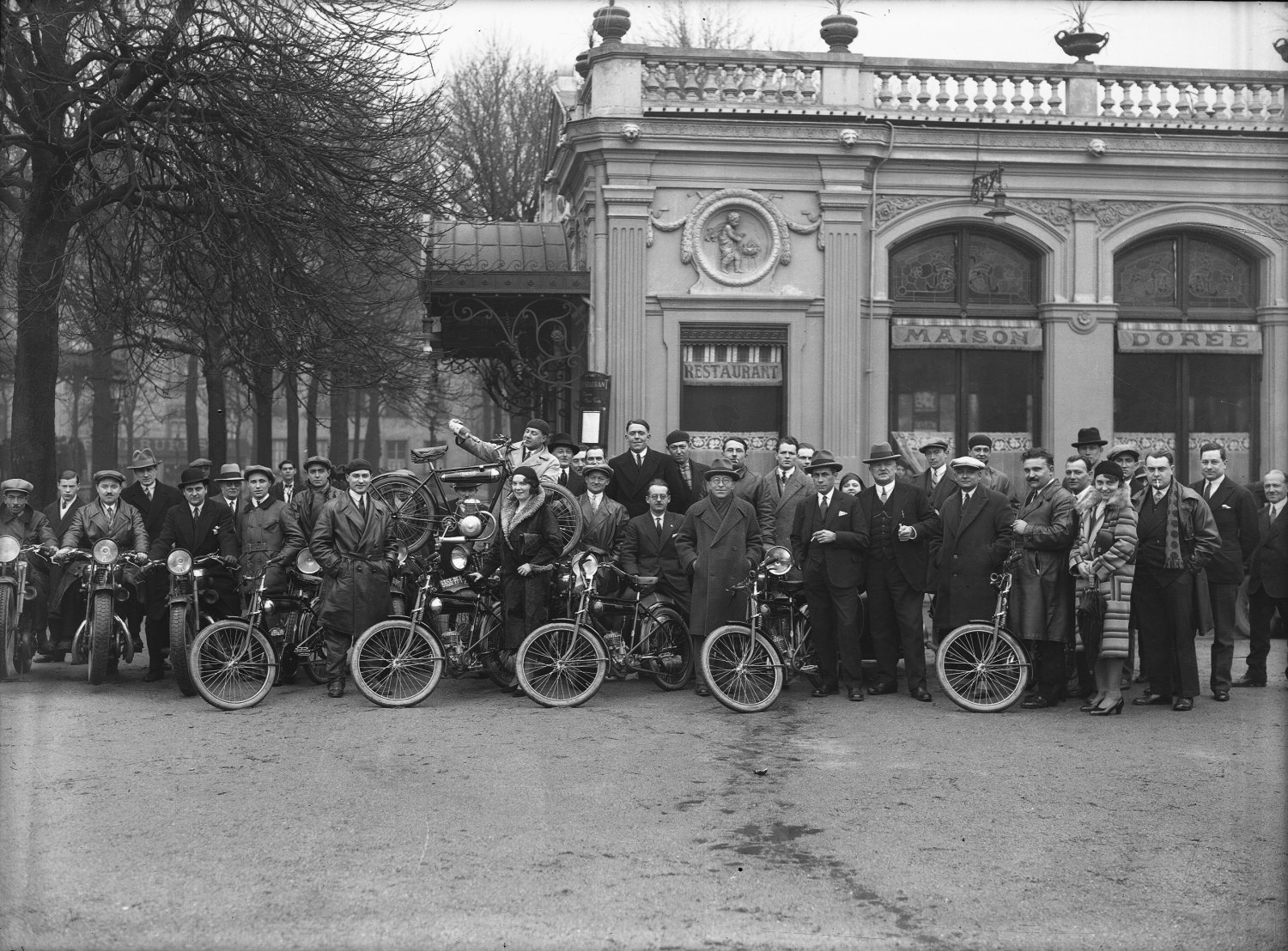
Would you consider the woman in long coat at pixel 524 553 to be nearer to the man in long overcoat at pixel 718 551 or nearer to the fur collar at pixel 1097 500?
the man in long overcoat at pixel 718 551

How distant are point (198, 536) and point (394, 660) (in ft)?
8.31

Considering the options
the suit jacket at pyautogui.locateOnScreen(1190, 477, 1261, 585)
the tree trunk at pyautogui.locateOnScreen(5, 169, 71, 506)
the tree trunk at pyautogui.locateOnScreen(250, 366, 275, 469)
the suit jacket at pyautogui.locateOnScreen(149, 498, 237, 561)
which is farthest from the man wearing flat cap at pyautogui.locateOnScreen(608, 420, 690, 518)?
the tree trunk at pyautogui.locateOnScreen(250, 366, 275, 469)

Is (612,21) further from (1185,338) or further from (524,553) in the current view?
(524,553)

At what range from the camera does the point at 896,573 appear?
39.0 feet

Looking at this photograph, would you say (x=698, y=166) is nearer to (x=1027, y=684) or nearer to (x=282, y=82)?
(x=282, y=82)

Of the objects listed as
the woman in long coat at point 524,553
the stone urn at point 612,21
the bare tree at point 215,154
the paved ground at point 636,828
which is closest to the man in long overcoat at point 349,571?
the paved ground at point 636,828

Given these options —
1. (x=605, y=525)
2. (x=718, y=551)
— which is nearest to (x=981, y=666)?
(x=718, y=551)

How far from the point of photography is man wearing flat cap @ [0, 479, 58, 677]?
13.0 m

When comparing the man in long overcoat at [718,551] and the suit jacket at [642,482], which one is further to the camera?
the suit jacket at [642,482]

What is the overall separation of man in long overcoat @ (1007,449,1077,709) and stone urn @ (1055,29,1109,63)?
1216cm

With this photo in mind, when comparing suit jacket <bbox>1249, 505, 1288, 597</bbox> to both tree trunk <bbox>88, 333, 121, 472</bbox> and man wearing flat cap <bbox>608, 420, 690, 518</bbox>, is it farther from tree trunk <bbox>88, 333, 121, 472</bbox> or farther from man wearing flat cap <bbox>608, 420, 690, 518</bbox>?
tree trunk <bbox>88, 333, 121, 472</bbox>

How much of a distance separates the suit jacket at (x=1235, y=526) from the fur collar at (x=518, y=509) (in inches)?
215

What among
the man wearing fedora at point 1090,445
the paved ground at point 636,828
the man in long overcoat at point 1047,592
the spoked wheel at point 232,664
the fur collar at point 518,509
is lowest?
the paved ground at point 636,828

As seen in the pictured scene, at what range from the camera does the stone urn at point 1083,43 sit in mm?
21469
